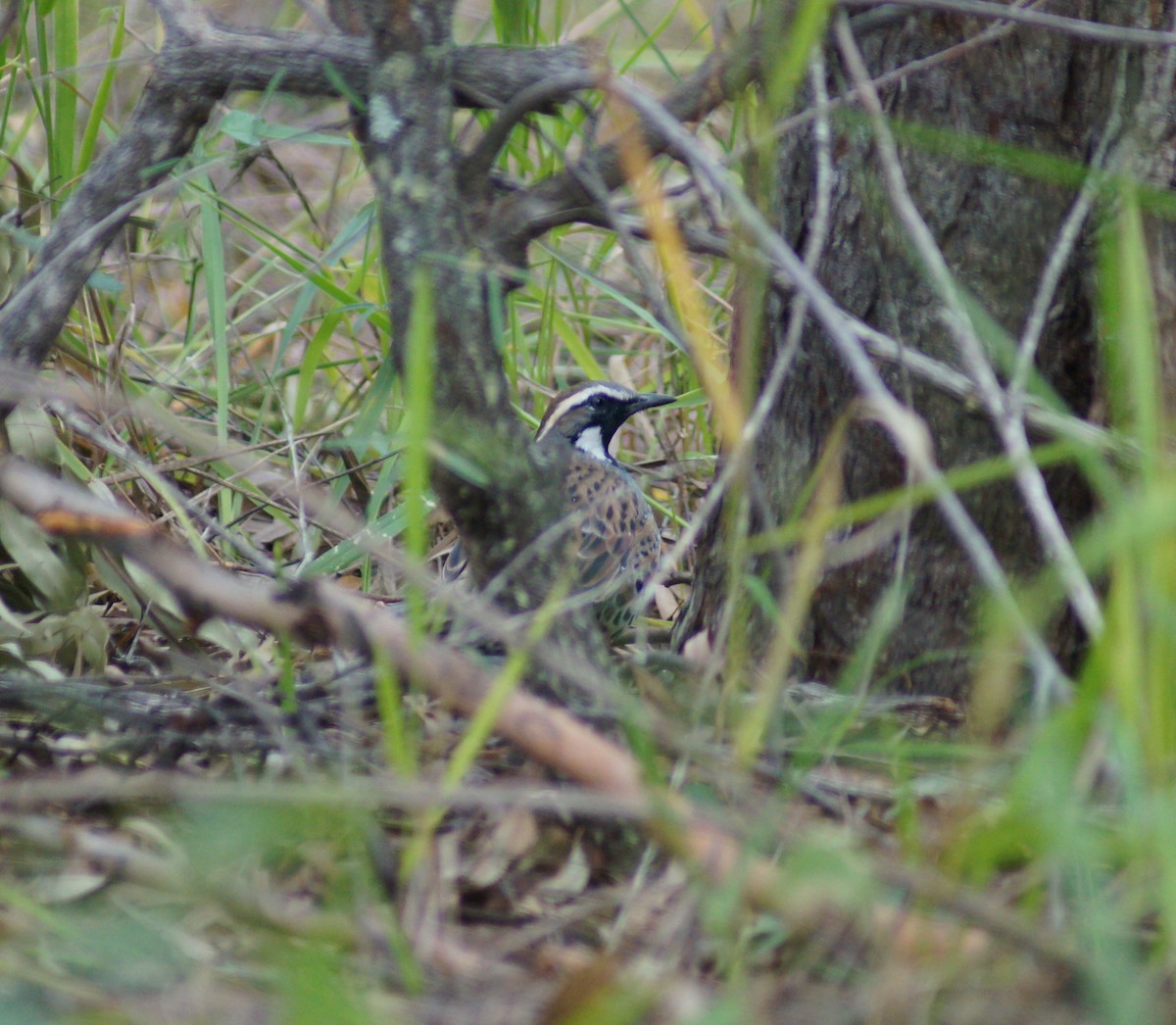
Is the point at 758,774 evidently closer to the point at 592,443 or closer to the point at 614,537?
the point at 614,537

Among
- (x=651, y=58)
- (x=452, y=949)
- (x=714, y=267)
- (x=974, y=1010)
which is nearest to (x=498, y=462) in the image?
(x=452, y=949)

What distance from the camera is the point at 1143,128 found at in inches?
120

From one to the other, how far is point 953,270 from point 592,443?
2.54 meters

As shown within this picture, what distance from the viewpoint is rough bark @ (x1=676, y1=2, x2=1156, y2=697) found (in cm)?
318

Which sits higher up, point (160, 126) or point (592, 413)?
point (160, 126)

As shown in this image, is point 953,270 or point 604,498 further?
point 604,498

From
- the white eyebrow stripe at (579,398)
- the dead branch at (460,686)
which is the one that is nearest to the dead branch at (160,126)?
the dead branch at (460,686)

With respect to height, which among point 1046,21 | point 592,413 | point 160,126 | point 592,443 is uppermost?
point 1046,21

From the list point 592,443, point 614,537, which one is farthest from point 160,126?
point 592,443

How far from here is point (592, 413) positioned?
5.55 m

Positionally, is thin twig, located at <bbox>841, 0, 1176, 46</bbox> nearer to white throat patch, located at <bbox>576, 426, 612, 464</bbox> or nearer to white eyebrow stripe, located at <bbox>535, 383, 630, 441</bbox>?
white eyebrow stripe, located at <bbox>535, 383, 630, 441</bbox>

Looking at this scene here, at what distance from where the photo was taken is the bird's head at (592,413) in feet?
17.4

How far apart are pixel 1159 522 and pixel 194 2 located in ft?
7.63

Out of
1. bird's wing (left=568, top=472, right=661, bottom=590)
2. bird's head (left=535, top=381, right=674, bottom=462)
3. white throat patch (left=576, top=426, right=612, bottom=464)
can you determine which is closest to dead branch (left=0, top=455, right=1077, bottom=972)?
bird's wing (left=568, top=472, right=661, bottom=590)
